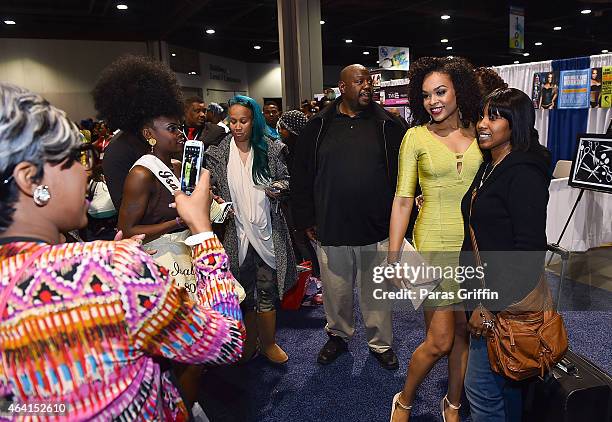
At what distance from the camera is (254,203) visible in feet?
8.80

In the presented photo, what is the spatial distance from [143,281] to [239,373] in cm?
223

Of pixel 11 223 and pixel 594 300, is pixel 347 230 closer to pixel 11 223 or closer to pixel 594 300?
pixel 11 223

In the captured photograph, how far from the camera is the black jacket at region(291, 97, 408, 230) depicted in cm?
265

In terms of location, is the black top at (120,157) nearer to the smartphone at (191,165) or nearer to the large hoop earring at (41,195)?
the smartphone at (191,165)

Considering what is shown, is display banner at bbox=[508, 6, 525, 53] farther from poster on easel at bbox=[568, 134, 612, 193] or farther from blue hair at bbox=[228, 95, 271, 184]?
blue hair at bbox=[228, 95, 271, 184]

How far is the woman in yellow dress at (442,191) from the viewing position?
2012 mm

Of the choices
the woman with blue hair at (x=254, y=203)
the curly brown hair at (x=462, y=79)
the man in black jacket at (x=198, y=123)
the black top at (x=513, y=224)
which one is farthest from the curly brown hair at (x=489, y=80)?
the man in black jacket at (x=198, y=123)

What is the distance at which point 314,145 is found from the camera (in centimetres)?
279

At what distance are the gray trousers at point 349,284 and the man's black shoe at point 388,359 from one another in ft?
0.09

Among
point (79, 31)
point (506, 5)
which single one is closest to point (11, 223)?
point (506, 5)

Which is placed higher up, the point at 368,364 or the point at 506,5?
the point at 506,5

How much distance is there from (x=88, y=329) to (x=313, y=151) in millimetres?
2132

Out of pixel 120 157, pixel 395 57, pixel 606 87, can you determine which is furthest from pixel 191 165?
pixel 395 57

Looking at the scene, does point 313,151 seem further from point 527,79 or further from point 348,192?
point 527,79
